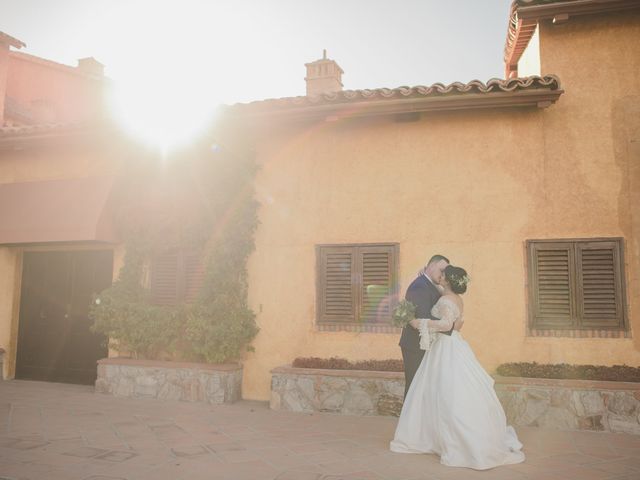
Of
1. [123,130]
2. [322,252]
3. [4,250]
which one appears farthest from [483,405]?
[4,250]

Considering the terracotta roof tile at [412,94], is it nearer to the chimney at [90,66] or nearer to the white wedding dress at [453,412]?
the white wedding dress at [453,412]

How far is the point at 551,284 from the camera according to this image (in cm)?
818

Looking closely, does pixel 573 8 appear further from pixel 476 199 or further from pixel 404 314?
pixel 404 314

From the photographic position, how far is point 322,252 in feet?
30.0

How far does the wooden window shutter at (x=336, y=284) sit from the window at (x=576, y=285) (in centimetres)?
280

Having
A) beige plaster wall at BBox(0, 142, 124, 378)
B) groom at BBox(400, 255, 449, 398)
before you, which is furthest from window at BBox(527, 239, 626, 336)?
beige plaster wall at BBox(0, 142, 124, 378)

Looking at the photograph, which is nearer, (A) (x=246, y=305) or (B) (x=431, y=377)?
(B) (x=431, y=377)

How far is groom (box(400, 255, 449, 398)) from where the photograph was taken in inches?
240

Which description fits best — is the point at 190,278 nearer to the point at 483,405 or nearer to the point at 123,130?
the point at 123,130

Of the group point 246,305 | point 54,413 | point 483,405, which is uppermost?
point 246,305

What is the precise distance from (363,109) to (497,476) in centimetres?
578

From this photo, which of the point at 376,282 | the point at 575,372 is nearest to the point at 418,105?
the point at 376,282

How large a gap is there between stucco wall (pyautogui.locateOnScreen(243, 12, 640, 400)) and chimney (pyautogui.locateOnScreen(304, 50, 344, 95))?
6024mm

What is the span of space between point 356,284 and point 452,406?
378 cm
